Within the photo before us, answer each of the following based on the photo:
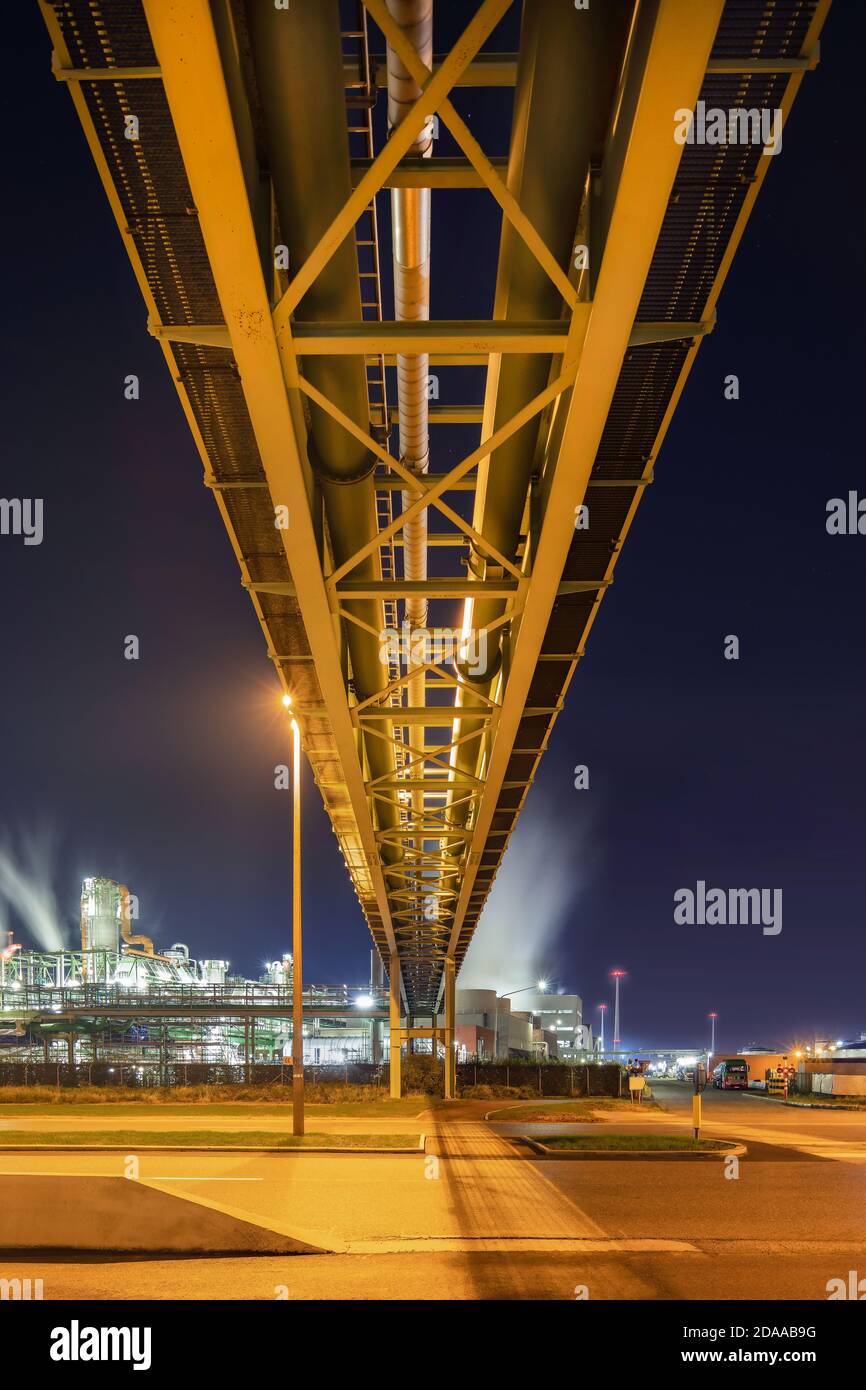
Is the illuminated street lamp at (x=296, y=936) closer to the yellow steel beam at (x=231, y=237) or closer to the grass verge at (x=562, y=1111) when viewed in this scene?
the grass verge at (x=562, y=1111)

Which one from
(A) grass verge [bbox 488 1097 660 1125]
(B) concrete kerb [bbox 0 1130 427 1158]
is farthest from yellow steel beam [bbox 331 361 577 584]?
(A) grass verge [bbox 488 1097 660 1125]

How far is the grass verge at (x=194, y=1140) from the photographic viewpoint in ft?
67.9

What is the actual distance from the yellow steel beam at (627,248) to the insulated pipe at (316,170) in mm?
1745

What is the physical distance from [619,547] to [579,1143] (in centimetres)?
1447

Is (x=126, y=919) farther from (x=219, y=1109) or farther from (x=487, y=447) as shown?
(x=487, y=447)

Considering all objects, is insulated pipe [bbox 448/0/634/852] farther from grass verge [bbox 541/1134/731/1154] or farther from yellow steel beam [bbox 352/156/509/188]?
grass verge [bbox 541/1134/731/1154]

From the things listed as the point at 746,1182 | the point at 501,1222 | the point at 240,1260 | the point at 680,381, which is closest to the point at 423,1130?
the point at 746,1182

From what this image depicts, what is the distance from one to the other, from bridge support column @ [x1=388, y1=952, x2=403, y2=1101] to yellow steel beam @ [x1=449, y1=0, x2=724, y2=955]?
1471 inches

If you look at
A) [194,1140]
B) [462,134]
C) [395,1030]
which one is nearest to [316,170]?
[462,134]

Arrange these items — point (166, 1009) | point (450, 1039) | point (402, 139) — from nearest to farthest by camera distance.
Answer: point (402, 139), point (450, 1039), point (166, 1009)

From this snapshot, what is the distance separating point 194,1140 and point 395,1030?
2734 centimetres

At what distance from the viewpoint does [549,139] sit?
6637 millimetres

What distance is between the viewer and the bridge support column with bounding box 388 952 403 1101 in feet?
149

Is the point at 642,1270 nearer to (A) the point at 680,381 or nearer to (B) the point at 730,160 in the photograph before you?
(A) the point at 680,381
